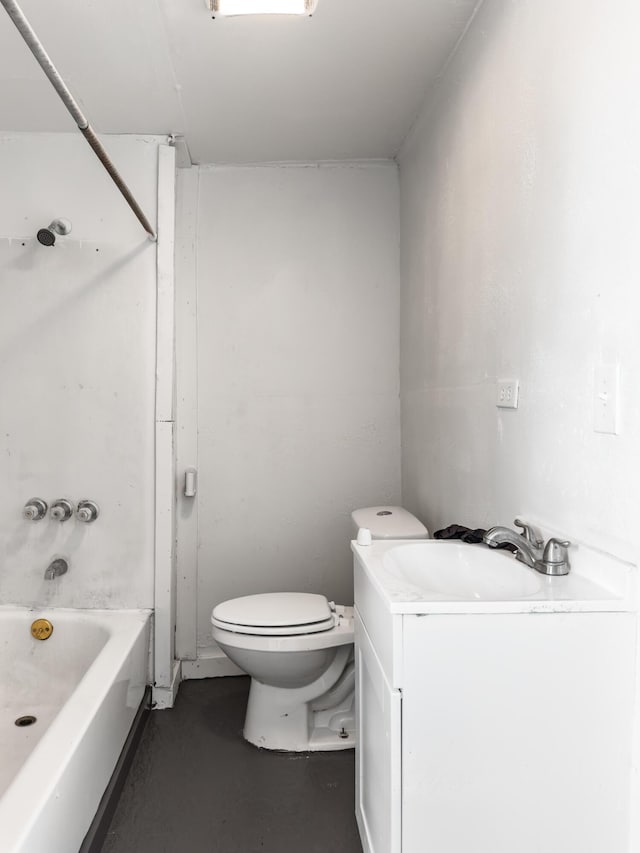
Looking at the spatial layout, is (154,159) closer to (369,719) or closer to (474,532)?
(474,532)

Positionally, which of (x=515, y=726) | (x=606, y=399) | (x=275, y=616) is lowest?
(x=275, y=616)

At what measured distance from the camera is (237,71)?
213 cm

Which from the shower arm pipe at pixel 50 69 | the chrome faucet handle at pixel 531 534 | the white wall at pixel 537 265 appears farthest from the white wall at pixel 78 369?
the chrome faucet handle at pixel 531 534

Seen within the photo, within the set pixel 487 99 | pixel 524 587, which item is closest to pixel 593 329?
pixel 524 587

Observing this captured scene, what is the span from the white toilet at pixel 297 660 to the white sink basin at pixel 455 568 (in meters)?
0.57

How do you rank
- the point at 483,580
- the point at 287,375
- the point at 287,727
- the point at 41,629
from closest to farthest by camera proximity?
the point at 483,580
the point at 287,727
the point at 41,629
the point at 287,375

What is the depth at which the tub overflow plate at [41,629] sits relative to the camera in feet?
7.95

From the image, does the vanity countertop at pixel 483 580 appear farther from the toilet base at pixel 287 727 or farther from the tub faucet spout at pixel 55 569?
the tub faucet spout at pixel 55 569

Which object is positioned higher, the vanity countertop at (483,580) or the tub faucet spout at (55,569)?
the vanity countertop at (483,580)

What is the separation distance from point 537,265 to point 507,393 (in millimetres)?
327

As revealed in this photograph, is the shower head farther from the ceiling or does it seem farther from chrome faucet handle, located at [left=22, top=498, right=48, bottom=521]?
chrome faucet handle, located at [left=22, top=498, right=48, bottom=521]

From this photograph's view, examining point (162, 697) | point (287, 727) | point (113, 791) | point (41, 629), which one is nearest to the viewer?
point (113, 791)

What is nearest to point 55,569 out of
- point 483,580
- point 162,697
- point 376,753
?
point 162,697

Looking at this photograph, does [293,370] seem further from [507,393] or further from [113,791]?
[113,791]
